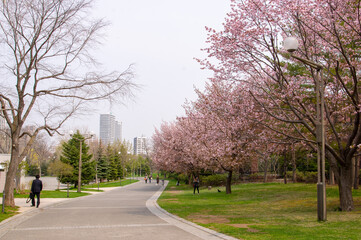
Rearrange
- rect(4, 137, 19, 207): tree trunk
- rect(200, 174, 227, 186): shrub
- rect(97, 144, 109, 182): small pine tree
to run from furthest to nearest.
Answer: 1. rect(97, 144, 109, 182): small pine tree
2. rect(200, 174, 227, 186): shrub
3. rect(4, 137, 19, 207): tree trunk

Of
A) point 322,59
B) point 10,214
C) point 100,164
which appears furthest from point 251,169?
point 10,214

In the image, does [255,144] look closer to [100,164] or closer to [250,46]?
[250,46]

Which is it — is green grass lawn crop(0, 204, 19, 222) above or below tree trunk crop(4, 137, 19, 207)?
below

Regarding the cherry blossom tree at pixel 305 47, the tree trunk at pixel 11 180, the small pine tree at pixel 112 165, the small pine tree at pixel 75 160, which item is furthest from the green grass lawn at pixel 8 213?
the small pine tree at pixel 112 165

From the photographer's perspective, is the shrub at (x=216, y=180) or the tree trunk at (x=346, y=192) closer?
the tree trunk at (x=346, y=192)

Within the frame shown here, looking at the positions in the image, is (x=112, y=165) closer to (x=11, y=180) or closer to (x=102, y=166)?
(x=102, y=166)

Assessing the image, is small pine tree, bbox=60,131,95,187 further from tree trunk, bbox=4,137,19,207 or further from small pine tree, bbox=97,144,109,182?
tree trunk, bbox=4,137,19,207

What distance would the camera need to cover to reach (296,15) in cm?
1357

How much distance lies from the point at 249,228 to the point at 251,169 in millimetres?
41934

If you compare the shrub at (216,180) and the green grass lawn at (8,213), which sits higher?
the green grass lawn at (8,213)

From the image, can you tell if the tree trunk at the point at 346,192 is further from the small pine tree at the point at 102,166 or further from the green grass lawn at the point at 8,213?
the small pine tree at the point at 102,166

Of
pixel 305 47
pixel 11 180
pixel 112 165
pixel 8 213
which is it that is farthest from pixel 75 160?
pixel 305 47

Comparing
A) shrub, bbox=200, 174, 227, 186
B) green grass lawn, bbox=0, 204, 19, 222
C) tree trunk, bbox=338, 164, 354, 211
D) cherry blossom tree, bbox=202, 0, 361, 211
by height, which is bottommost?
shrub, bbox=200, 174, 227, 186

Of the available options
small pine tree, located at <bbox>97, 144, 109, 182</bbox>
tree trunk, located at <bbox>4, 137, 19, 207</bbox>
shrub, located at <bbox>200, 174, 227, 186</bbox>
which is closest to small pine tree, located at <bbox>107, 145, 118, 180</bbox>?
small pine tree, located at <bbox>97, 144, 109, 182</bbox>
